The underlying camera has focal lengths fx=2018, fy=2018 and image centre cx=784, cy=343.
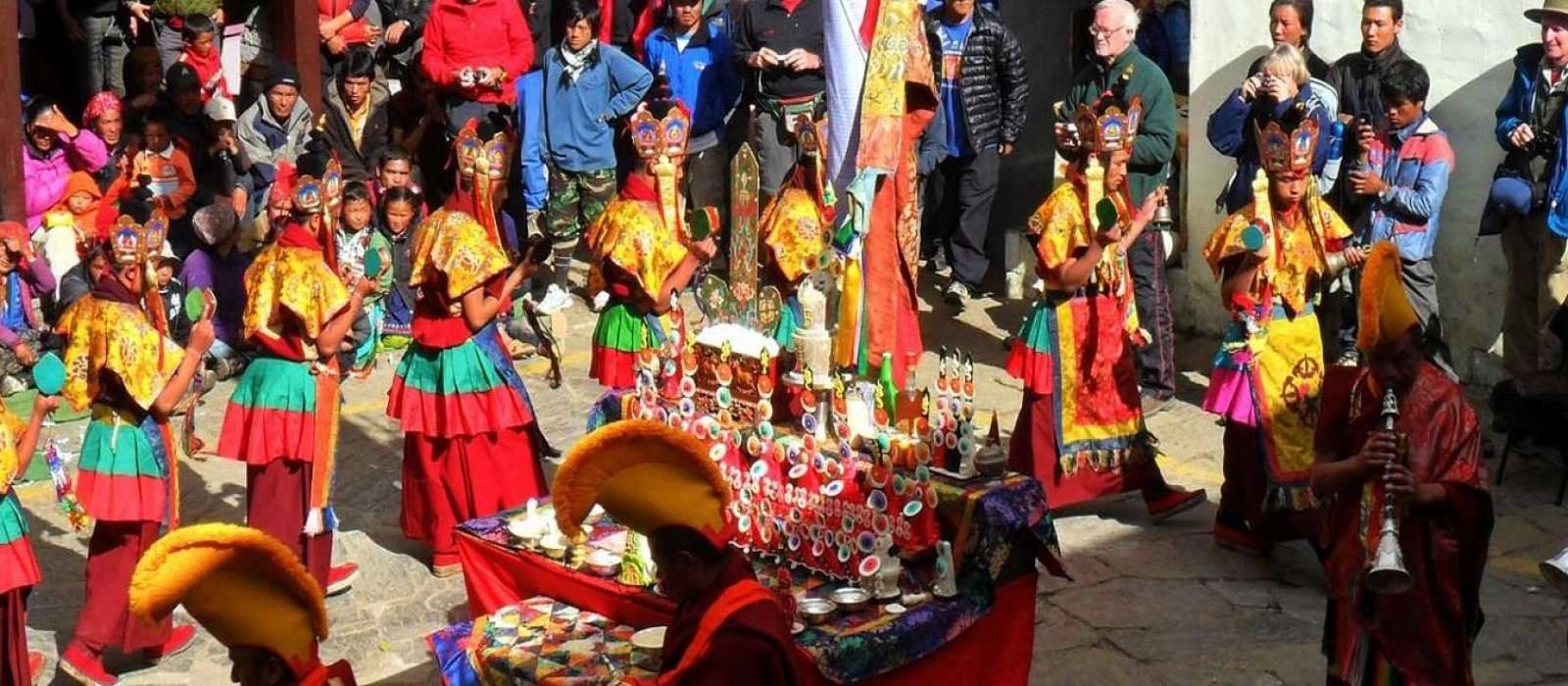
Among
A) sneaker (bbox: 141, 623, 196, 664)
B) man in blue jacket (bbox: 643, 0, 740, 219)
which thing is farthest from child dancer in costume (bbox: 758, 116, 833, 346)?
man in blue jacket (bbox: 643, 0, 740, 219)

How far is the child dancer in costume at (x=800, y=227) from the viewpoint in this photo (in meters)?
9.78

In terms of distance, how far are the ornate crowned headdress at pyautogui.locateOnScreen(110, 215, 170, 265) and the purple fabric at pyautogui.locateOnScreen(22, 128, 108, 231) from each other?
5.03 m

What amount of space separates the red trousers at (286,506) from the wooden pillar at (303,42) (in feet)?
19.3

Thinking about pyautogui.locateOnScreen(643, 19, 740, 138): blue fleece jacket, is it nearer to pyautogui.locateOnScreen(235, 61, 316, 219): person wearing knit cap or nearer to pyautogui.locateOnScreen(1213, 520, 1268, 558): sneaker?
pyautogui.locateOnScreen(235, 61, 316, 219): person wearing knit cap

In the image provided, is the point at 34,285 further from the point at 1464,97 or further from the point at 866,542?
the point at 1464,97

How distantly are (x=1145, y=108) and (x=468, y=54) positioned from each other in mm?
4757

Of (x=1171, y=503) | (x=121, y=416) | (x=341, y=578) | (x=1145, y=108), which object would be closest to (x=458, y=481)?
(x=341, y=578)

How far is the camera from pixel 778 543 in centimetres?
768

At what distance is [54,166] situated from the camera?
13.1 m

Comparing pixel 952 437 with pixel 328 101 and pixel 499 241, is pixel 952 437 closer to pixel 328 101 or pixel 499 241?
pixel 499 241

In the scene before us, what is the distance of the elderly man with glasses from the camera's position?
11.6 meters

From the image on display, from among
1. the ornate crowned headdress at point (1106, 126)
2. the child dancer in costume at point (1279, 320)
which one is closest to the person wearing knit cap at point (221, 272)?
the ornate crowned headdress at point (1106, 126)

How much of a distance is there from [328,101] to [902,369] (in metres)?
6.99

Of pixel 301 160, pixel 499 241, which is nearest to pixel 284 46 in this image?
pixel 301 160
